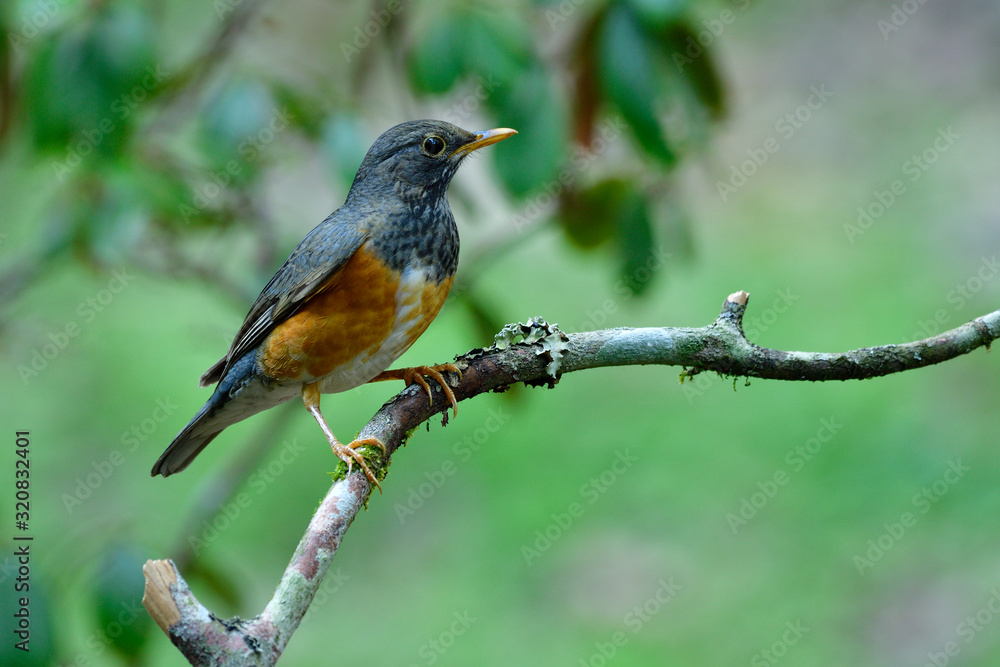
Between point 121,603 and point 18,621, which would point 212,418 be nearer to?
point 121,603

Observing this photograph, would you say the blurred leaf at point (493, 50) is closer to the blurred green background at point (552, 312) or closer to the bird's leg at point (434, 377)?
the blurred green background at point (552, 312)

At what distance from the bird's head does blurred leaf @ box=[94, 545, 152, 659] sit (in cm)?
180

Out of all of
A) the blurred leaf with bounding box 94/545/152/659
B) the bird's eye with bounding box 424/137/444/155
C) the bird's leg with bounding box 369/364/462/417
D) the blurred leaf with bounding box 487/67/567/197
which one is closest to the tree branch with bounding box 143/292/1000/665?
the bird's leg with bounding box 369/364/462/417

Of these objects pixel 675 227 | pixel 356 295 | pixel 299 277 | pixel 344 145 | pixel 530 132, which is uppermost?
pixel 344 145

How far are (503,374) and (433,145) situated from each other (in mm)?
1477

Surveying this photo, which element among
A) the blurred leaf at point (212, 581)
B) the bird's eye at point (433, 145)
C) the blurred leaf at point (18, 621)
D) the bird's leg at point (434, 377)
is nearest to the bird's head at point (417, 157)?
the bird's eye at point (433, 145)

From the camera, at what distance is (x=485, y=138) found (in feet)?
13.2

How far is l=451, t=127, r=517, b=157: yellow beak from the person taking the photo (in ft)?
12.0

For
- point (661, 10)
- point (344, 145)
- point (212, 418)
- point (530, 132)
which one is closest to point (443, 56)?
point (530, 132)

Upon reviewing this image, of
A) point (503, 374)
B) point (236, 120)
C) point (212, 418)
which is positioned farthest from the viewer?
point (212, 418)

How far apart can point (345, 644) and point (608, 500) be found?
7.94 feet

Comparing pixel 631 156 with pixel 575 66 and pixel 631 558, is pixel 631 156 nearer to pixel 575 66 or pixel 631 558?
pixel 575 66

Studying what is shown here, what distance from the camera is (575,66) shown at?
3.64 m

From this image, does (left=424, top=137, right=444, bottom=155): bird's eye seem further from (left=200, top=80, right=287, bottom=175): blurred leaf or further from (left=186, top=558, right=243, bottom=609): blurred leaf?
(left=186, top=558, right=243, bottom=609): blurred leaf
